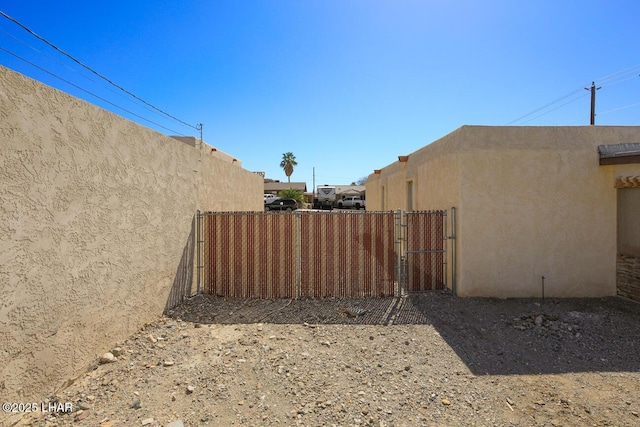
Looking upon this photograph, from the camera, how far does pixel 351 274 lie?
6656 mm

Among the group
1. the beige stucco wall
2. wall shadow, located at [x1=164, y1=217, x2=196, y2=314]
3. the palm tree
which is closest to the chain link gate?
wall shadow, located at [x1=164, y1=217, x2=196, y2=314]

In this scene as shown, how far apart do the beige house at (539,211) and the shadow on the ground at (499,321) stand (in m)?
0.42

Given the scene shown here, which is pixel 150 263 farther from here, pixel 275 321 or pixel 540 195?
pixel 540 195

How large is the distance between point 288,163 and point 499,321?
50.0 meters

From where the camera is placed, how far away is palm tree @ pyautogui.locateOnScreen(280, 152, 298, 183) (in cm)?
5338

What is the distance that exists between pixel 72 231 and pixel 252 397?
267cm

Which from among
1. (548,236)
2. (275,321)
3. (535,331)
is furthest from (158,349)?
(548,236)

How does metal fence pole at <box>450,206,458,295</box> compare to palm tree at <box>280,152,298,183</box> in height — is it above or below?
below

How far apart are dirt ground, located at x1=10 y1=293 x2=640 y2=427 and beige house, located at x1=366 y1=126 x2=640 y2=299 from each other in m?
0.80

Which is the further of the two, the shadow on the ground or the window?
the window

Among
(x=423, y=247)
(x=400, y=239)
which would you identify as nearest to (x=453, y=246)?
(x=423, y=247)

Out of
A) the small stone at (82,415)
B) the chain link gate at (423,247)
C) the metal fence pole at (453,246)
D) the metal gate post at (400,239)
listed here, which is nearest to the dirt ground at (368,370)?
the small stone at (82,415)

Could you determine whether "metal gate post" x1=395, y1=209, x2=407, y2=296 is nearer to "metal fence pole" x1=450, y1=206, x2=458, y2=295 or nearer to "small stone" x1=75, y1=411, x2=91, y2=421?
"metal fence pole" x1=450, y1=206, x2=458, y2=295

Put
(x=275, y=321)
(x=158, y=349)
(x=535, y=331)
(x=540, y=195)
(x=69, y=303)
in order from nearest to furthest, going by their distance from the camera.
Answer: (x=69, y=303) < (x=158, y=349) < (x=535, y=331) < (x=275, y=321) < (x=540, y=195)
